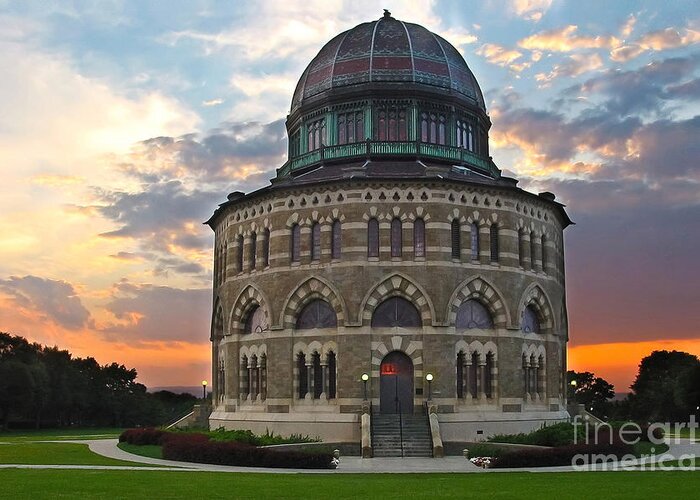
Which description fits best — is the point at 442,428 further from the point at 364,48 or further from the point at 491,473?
the point at 364,48

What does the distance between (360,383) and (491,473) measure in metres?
16.2

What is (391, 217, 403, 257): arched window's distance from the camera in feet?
161

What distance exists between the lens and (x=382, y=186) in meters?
49.4

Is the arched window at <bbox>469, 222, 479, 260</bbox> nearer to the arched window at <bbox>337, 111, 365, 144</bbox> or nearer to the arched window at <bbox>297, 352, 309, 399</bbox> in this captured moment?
the arched window at <bbox>337, 111, 365, 144</bbox>

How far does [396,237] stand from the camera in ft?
162

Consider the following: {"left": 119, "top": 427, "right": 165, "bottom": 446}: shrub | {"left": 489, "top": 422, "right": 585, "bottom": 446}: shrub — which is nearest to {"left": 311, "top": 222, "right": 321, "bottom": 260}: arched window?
{"left": 119, "top": 427, "right": 165, "bottom": 446}: shrub

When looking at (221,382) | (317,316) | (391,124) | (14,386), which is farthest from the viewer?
(14,386)

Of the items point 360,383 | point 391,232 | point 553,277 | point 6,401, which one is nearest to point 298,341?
point 360,383

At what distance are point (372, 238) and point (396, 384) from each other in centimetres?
828

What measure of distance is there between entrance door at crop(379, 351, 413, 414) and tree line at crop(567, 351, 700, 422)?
42479 millimetres

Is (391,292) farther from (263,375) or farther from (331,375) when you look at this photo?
(263,375)

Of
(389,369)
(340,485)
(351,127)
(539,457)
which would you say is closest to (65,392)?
(351,127)

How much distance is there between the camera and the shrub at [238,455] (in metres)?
35.8

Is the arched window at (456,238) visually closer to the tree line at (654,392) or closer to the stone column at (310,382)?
the stone column at (310,382)
